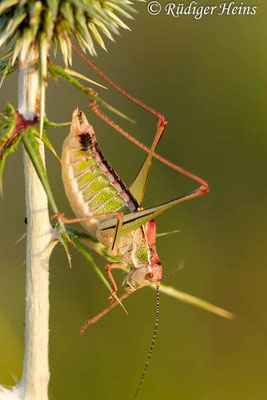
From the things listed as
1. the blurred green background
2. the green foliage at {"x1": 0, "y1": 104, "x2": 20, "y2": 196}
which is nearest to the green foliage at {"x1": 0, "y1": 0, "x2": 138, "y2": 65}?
the green foliage at {"x1": 0, "y1": 104, "x2": 20, "y2": 196}

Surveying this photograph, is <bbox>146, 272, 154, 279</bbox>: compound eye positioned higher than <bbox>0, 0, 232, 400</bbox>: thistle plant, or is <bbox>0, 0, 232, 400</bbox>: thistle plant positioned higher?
<bbox>0, 0, 232, 400</bbox>: thistle plant

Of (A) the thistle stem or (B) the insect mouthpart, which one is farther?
(B) the insect mouthpart

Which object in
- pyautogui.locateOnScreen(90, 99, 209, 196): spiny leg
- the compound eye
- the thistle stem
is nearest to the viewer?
the thistle stem

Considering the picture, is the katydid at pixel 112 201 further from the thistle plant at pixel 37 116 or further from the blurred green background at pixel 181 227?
the blurred green background at pixel 181 227

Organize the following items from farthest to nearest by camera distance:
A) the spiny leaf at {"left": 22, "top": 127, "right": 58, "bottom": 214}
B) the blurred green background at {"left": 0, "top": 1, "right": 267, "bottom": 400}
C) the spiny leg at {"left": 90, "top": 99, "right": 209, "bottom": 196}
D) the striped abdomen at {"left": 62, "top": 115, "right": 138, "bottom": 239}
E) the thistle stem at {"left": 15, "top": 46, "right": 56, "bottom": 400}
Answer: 1. the blurred green background at {"left": 0, "top": 1, "right": 267, "bottom": 400}
2. the striped abdomen at {"left": 62, "top": 115, "right": 138, "bottom": 239}
3. the spiny leg at {"left": 90, "top": 99, "right": 209, "bottom": 196}
4. the thistle stem at {"left": 15, "top": 46, "right": 56, "bottom": 400}
5. the spiny leaf at {"left": 22, "top": 127, "right": 58, "bottom": 214}

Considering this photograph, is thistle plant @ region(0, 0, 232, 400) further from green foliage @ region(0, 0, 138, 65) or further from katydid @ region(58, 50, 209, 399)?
katydid @ region(58, 50, 209, 399)
